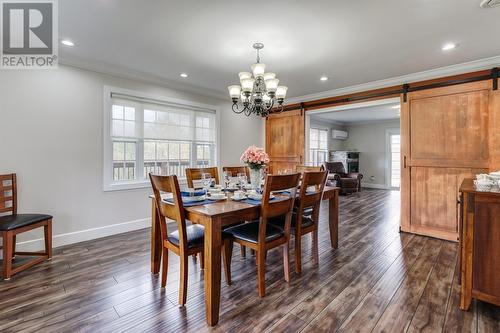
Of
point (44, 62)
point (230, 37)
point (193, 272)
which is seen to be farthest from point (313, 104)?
point (44, 62)

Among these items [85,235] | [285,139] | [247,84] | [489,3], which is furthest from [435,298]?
[85,235]

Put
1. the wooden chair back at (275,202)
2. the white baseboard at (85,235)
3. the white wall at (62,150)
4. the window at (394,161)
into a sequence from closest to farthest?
the wooden chair back at (275,202) < the white wall at (62,150) < the white baseboard at (85,235) < the window at (394,161)

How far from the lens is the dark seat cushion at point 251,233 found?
2.16m

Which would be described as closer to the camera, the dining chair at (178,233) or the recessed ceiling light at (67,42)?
the dining chair at (178,233)

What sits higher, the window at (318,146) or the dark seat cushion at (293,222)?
the window at (318,146)

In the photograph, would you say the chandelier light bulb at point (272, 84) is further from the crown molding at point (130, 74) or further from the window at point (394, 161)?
the window at point (394, 161)

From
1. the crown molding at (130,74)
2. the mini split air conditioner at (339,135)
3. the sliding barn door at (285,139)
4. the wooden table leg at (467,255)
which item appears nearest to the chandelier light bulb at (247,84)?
the crown molding at (130,74)

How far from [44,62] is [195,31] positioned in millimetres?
2108

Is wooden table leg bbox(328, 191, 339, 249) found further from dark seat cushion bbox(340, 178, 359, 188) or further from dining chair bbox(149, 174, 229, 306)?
dark seat cushion bbox(340, 178, 359, 188)

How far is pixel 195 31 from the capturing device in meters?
2.54

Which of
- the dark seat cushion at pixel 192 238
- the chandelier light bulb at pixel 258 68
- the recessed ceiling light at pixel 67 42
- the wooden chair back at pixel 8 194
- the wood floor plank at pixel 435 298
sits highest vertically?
the recessed ceiling light at pixel 67 42

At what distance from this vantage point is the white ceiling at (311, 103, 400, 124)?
688 centimetres

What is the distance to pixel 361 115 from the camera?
7.76 meters
